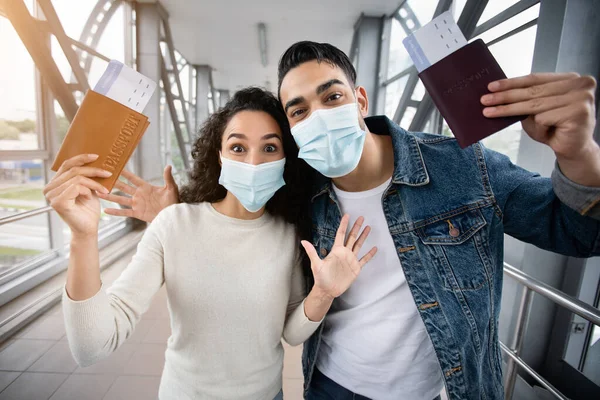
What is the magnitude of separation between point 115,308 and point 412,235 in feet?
3.22

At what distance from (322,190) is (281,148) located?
0.24 m

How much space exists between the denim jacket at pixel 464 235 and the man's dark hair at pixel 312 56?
41 centimetres

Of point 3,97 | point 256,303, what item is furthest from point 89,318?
point 3,97

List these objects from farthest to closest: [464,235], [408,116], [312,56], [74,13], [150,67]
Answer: [150,67] → [408,116] → [74,13] → [312,56] → [464,235]

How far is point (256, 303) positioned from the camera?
103cm

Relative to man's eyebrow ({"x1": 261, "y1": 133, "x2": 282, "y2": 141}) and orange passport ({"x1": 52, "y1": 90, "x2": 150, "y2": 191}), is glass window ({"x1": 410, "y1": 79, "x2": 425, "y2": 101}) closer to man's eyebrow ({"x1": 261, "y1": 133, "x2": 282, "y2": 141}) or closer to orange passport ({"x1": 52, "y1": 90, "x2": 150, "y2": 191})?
man's eyebrow ({"x1": 261, "y1": 133, "x2": 282, "y2": 141})

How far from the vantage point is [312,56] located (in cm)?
110

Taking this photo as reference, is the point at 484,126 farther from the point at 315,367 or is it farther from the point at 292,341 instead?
the point at 315,367

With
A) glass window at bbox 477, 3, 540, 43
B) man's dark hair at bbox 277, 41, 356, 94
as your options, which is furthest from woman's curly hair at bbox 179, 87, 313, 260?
glass window at bbox 477, 3, 540, 43

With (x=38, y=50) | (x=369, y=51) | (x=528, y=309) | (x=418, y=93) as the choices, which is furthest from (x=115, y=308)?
(x=369, y=51)

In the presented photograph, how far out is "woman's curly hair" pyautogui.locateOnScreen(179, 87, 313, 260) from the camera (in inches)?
Answer: 47.5

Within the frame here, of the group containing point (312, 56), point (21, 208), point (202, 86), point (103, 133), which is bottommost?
point (21, 208)

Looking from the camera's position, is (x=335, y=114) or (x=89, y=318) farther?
(x=335, y=114)

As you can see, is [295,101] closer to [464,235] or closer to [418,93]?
[464,235]
